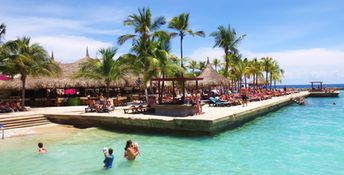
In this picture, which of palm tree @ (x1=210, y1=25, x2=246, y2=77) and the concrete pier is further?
palm tree @ (x1=210, y1=25, x2=246, y2=77)

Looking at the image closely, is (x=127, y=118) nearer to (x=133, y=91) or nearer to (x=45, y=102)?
(x=45, y=102)

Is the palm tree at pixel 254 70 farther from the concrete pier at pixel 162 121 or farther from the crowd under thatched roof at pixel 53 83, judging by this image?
the concrete pier at pixel 162 121

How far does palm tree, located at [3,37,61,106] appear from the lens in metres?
20.2

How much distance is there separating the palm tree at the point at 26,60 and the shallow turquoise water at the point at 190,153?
24.6 feet

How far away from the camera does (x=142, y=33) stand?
78.7 ft

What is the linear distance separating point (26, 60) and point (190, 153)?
1387 cm

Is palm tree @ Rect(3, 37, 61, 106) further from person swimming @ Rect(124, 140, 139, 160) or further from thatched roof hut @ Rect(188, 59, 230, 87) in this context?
thatched roof hut @ Rect(188, 59, 230, 87)

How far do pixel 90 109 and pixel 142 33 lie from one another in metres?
7.48

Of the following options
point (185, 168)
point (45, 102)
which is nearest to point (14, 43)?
point (45, 102)

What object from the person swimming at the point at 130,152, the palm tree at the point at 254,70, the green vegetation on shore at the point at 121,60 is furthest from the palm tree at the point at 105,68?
the palm tree at the point at 254,70

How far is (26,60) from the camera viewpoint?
20.5 meters

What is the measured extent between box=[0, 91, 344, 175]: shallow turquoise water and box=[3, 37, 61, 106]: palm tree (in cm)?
750

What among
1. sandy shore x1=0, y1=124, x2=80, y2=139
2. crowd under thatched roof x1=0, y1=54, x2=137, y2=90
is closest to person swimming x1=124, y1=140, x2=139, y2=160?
sandy shore x1=0, y1=124, x2=80, y2=139

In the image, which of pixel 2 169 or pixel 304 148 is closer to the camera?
pixel 2 169
